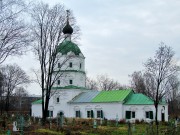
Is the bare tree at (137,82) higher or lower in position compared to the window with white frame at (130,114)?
higher

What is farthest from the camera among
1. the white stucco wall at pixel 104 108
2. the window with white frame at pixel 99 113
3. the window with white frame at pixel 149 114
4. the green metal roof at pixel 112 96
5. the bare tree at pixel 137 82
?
the bare tree at pixel 137 82

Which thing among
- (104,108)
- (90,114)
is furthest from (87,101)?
(104,108)

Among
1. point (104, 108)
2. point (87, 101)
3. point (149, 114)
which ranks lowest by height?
point (149, 114)

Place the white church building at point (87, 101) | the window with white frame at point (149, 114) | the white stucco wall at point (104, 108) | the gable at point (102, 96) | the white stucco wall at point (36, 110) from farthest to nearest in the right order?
the white stucco wall at point (36, 110), the gable at point (102, 96), the white stucco wall at point (104, 108), the white church building at point (87, 101), the window with white frame at point (149, 114)

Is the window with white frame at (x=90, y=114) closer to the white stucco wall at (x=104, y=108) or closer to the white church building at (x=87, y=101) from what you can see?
the white church building at (x=87, y=101)

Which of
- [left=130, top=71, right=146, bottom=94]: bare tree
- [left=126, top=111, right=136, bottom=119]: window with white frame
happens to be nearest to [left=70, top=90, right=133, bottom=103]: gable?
[left=126, top=111, right=136, bottom=119]: window with white frame

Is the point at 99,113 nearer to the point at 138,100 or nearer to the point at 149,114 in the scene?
the point at 138,100

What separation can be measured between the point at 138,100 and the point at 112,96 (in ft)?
13.7

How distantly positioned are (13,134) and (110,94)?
94.2 feet

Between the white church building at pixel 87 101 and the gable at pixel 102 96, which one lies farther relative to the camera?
the gable at pixel 102 96

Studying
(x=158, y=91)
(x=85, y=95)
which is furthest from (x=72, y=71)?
(x=158, y=91)

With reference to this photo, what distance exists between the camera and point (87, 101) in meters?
48.4

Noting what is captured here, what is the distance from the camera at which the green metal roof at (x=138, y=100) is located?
44.4 meters

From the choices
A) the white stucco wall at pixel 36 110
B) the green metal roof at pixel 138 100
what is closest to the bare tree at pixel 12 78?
the white stucco wall at pixel 36 110
